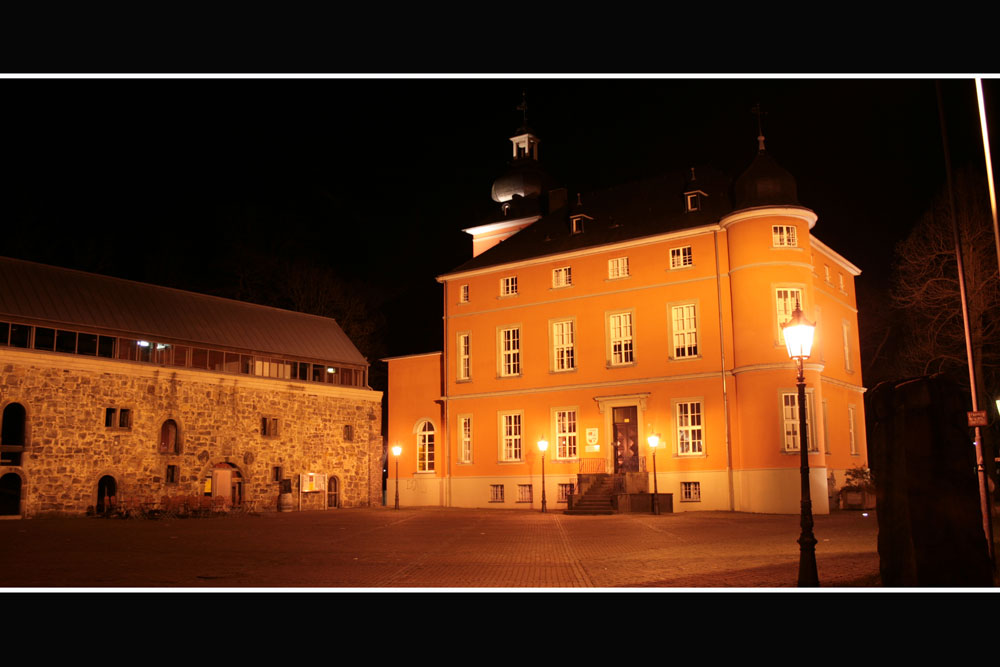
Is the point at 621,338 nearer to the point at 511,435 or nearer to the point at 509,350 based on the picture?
the point at 509,350

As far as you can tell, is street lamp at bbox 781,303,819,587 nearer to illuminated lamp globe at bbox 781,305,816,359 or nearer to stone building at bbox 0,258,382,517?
illuminated lamp globe at bbox 781,305,816,359

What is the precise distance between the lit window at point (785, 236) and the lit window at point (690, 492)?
29.9 ft

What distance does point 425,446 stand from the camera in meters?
41.8

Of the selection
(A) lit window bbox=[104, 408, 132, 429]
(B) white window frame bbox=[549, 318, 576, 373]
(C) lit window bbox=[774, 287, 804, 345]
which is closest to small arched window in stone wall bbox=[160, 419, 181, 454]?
(A) lit window bbox=[104, 408, 132, 429]

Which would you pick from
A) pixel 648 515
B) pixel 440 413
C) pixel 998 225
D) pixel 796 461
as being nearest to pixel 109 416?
pixel 440 413

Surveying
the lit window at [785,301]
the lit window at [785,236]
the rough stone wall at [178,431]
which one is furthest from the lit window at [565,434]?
the rough stone wall at [178,431]

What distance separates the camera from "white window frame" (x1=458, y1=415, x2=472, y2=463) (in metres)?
39.5

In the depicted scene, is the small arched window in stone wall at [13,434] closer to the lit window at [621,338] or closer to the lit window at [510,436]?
the lit window at [510,436]

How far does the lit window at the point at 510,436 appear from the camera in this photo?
124 feet

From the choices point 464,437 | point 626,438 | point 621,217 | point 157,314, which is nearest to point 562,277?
point 621,217

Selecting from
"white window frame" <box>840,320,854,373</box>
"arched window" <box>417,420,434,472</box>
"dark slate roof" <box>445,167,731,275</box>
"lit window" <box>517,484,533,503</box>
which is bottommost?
"lit window" <box>517,484,533,503</box>

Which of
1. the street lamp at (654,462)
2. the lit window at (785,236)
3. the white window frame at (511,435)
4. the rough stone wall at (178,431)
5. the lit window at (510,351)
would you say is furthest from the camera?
the lit window at (510,351)

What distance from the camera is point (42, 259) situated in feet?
146

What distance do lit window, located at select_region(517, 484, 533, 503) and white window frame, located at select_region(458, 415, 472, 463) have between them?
321cm
